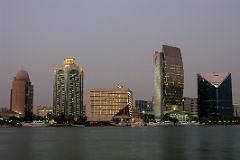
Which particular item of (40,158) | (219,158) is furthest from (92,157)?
(219,158)

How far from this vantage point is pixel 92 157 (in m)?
60.6

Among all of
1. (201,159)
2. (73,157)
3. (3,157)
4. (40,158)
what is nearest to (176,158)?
(201,159)

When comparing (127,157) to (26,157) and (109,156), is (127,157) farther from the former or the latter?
(26,157)

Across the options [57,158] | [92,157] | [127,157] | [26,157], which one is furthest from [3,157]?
[127,157]

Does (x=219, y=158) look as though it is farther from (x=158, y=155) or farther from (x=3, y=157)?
(x=3, y=157)

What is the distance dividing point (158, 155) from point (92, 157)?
31.2 ft

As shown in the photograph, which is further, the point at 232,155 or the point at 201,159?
the point at 232,155

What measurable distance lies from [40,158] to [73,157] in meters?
4.60

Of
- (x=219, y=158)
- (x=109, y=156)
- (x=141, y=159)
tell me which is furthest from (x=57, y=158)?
(x=219, y=158)

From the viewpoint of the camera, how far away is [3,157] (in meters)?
60.6

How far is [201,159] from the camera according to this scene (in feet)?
185

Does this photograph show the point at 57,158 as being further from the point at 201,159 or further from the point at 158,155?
the point at 201,159

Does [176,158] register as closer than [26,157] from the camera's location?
Yes

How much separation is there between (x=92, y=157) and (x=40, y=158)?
720 cm
